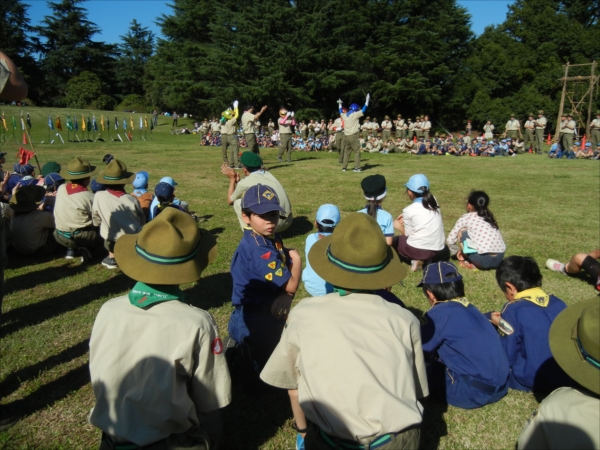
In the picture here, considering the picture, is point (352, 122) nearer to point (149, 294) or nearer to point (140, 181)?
point (140, 181)

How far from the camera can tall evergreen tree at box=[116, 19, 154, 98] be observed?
68.2 m

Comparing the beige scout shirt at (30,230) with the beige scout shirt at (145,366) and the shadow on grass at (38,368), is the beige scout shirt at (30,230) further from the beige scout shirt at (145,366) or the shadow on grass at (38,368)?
the beige scout shirt at (145,366)

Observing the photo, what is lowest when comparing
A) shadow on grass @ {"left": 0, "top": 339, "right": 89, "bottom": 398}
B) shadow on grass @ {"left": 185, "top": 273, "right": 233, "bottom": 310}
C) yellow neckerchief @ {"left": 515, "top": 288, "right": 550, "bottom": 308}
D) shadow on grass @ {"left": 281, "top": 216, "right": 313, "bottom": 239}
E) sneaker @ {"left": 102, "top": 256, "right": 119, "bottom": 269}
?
shadow on grass @ {"left": 0, "top": 339, "right": 89, "bottom": 398}

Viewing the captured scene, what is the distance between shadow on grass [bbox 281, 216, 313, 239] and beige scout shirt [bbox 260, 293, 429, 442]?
520 centimetres

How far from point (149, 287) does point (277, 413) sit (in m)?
1.58

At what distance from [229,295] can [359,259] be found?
126 inches

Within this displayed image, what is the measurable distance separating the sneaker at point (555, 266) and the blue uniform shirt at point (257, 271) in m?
4.26

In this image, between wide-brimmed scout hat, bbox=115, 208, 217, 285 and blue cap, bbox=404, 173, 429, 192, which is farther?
blue cap, bbox=404, 173, 429, 192

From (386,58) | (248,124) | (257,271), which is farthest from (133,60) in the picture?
(257,271)

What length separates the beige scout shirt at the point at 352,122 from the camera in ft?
45.8

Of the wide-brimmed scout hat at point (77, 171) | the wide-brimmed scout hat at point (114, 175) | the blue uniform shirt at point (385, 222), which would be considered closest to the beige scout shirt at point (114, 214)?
the wide-brimmed scout hat at point (114, 175)

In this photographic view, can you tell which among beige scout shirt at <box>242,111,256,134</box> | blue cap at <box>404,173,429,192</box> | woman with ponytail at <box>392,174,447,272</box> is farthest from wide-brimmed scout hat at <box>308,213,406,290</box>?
beige scout shirt at <box>242,111,256,134</box>

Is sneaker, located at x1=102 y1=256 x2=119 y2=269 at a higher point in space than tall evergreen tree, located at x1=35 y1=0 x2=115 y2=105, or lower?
lower

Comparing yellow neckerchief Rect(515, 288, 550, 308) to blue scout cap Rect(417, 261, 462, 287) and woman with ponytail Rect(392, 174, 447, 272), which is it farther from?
woman with ponytail Rect(392, 174, 447, 272)
